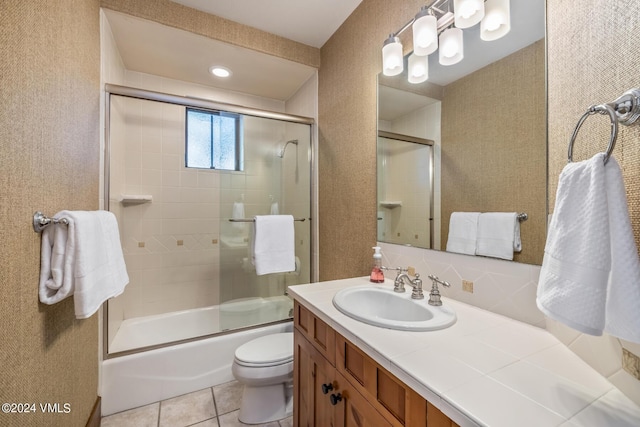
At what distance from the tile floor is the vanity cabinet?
0.55 metres

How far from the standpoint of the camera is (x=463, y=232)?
112cm

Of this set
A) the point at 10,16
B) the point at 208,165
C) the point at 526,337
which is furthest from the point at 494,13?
the point at 208,165

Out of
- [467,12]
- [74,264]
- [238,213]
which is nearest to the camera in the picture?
[74,264]

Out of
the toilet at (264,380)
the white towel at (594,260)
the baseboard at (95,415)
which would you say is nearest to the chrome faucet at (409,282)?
the white towel at (594,260)

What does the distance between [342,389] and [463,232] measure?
763mm

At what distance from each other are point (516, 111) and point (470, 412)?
95 cm

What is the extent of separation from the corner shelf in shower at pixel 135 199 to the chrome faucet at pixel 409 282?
82.1 inches

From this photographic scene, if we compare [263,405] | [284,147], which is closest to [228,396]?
[263,405]

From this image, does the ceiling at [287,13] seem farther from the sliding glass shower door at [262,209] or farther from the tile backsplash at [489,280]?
the tile backsplash at [489,280]

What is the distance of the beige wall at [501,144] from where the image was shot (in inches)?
35.0

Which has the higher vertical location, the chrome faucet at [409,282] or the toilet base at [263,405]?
the chrome faucet at [409,282]

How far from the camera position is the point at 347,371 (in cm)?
89

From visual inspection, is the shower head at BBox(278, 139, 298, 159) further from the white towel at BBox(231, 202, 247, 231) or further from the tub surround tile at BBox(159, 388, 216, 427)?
the tub surround tile at BBox(159, 388, 216, 427)

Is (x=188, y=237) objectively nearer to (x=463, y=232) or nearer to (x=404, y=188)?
(x=404, y=188)
